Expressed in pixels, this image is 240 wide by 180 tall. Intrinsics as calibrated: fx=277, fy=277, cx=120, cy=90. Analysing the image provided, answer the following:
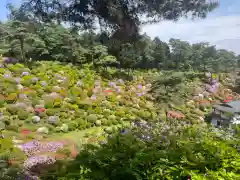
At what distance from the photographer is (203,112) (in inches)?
533

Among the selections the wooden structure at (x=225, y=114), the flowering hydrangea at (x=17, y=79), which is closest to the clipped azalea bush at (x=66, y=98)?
the flowering hydrangea at (x=17, y=79)

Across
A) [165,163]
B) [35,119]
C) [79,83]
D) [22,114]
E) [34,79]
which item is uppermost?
[165,163]

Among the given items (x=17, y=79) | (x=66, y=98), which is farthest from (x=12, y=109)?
(x=66, y=98)

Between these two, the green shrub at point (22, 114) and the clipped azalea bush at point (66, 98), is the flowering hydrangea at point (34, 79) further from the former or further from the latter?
the green shrub at point (22, 114)

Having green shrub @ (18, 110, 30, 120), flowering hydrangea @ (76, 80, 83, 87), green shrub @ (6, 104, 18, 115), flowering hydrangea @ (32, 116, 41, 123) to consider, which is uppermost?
flowering hydrangea @ (76, 80, 83, 87)

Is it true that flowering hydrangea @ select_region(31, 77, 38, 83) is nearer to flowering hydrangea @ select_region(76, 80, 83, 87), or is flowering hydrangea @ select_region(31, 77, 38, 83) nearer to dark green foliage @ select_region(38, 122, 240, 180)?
flowering hydrangea @ select_region(76, 80, 83, 87)

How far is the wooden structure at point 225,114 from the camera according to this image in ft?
31.2

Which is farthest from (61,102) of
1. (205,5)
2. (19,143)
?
(205,5)

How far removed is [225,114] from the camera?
9852 millimetres

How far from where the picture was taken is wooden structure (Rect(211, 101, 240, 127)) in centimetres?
952

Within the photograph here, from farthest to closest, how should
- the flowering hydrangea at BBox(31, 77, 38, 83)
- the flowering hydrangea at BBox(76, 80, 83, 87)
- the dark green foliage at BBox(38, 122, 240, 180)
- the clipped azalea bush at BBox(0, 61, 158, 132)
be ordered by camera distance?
the flowering hydrangea at BBox(76, 80, 83, 87), the flowering hydrangea at BBox(31, 77, 38, 83), the clipped azalea bush at BBox(0, 61, 158, 132), the dark green foliage at BBox(38, 122, 240, 180)

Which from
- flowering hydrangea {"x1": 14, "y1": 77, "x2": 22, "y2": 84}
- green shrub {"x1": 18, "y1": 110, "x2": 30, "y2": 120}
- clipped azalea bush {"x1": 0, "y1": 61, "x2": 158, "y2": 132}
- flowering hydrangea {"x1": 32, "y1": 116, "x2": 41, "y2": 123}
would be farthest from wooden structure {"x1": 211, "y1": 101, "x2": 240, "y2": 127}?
→ flowering hydrangea {"x1": 14, "y1": 77, "x2": 22, "y2": 84}

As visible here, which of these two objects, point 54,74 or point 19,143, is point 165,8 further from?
point 54,74

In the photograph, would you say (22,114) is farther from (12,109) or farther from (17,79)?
(17,79)
